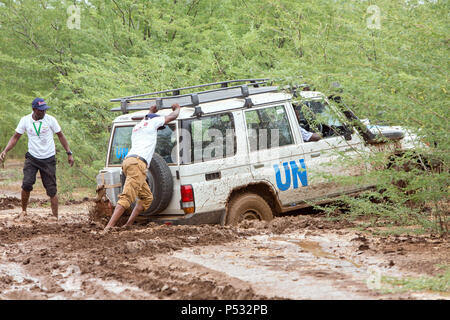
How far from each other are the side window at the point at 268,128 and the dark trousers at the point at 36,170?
3.43m

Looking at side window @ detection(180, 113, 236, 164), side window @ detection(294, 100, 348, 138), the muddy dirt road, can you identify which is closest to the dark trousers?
the muddy dirt road

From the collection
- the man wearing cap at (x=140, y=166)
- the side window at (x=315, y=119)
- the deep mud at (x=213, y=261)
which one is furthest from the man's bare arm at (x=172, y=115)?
the side window at (x=315, y=119)

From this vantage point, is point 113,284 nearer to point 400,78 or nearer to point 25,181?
point 400,78

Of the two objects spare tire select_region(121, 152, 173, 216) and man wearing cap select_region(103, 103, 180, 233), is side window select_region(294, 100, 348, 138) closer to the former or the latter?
man wearing cap select_region(103, 103, 180, 233)

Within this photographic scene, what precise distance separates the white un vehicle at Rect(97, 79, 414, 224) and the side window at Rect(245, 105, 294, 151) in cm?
1

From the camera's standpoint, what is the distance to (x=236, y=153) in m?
8.42

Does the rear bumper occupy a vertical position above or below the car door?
below

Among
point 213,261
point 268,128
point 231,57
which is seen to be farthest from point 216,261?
point 231,57

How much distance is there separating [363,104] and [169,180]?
2.56 meters

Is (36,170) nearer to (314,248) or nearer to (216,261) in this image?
(216,261)

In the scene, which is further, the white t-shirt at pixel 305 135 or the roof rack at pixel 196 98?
the white t-shirt at pixel 305 135

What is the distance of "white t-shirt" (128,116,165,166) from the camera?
8117 mm

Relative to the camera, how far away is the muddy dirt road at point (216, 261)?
5.22 m

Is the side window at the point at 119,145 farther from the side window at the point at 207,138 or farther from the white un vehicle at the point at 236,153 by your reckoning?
the side window at the point at 207,138
